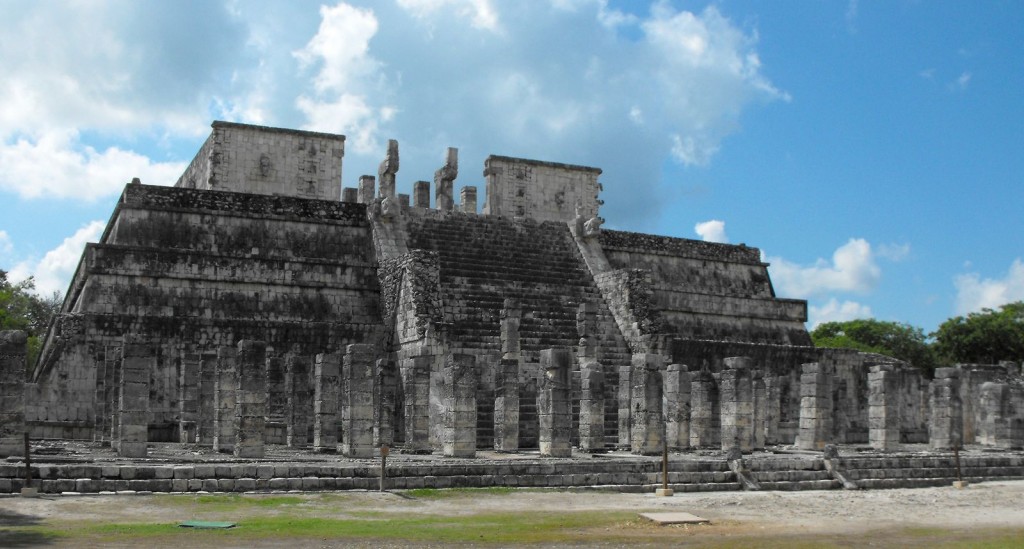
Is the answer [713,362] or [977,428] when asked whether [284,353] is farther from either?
[977,428]

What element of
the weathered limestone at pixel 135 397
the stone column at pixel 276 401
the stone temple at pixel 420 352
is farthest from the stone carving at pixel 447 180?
the weathered limestone at pixel 135 397

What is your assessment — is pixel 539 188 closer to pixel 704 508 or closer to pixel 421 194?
pixel 421 194

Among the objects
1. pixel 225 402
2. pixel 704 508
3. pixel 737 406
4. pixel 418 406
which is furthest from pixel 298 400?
pixel 704 508

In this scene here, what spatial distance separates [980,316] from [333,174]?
39657 millimetres

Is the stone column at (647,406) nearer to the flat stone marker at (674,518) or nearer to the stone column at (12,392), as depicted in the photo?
the flat stone marker at (674,518)

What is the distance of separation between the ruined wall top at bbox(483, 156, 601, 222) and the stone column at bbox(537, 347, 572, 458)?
16769mm

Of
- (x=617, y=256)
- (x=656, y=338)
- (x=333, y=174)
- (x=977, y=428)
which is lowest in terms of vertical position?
(x=977, y=428)

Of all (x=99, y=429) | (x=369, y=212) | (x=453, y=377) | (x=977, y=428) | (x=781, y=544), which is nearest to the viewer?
(x=781, y=544)

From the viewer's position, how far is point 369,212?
99.9 ft

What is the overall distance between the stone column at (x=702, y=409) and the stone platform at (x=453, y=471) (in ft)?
4.50

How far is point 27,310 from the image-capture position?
154ft

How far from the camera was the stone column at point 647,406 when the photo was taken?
873 inches

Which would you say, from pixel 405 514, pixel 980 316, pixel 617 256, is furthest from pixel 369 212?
pixel 980 316

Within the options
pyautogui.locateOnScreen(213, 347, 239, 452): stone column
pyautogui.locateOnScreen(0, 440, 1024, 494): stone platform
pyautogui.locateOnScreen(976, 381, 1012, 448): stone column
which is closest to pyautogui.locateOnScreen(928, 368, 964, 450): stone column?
pyautogui.locateOnScreen(976, 381, 1012, 448): stone column
